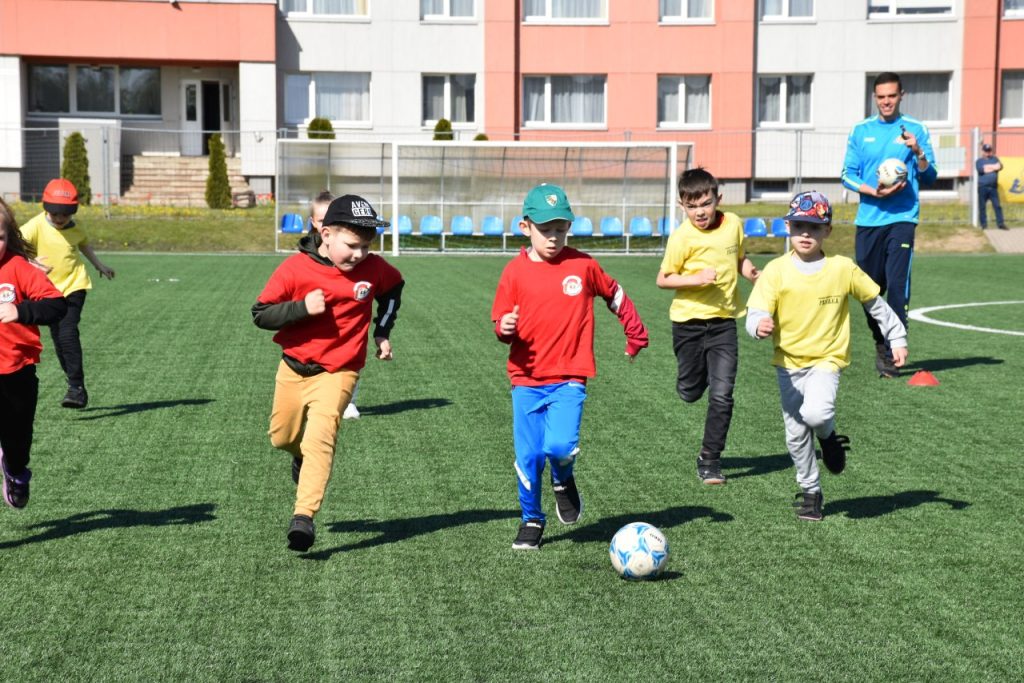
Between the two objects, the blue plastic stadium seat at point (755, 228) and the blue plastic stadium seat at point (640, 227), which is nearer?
the blue plastic stadium seat at point (640, 227)

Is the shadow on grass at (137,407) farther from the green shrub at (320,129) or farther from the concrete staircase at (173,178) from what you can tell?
the concrete staircase at (173,178)

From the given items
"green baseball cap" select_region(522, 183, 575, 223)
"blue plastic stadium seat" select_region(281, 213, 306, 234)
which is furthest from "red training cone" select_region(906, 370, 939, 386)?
"blue plastic stadium seat" select_region(281, 213, 306, 234)

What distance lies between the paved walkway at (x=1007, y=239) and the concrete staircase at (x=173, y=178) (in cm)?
2094

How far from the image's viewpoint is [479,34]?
1689 inches

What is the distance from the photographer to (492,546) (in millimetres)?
6730

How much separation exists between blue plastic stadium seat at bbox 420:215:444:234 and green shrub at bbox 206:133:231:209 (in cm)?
823

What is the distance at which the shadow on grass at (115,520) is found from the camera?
7.04m

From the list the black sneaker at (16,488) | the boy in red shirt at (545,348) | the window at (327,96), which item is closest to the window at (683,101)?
the window at (327,96)

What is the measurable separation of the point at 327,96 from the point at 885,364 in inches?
1299

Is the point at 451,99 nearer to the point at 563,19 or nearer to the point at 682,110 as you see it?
the point at 563,19

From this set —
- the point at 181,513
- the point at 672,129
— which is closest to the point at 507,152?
the point at 672,129

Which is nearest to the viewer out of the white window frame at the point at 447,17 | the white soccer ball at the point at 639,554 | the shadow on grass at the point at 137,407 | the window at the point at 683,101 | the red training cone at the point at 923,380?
the white soccer ball at the point at 639,554

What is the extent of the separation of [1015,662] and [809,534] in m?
1.96

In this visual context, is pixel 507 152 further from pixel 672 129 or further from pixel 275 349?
pixel 275 349
